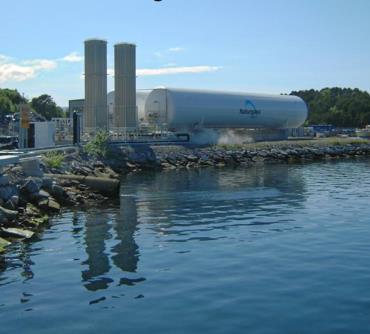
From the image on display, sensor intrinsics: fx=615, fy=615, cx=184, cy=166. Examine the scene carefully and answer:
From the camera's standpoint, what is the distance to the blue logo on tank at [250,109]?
→ 73.8 metres

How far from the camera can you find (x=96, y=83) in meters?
64.6

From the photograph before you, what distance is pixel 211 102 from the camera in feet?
228

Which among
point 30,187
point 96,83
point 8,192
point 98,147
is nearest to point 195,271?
point 8,192

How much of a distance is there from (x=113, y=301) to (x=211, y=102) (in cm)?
5718

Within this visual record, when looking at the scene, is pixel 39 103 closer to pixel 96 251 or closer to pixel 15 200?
pixel 15 200

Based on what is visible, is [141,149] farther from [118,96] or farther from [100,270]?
[100,270]

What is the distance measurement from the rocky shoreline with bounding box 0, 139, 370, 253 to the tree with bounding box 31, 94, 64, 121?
3227 inches

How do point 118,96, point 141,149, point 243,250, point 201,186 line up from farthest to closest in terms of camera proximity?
point 118,96
point 141,149
point 201,186
point 243,250

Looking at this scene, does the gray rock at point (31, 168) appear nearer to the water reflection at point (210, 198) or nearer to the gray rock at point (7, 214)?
the water reflection at point (210, 198)

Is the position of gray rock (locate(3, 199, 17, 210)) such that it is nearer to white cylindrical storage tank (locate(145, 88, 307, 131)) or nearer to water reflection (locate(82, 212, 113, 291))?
water reflection (locate(82, 212, 113, 291))

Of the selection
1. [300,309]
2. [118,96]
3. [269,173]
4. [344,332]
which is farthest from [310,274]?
[118,96]

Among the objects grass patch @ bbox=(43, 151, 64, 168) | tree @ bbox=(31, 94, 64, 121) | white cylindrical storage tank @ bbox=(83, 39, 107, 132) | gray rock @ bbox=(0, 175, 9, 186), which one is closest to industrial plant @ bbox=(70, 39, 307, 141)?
white cylindrical storage tank @ bbox=(83, 39, 107, 132)

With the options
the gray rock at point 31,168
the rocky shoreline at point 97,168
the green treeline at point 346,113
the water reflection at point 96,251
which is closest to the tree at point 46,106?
the green treeline at point 346,113

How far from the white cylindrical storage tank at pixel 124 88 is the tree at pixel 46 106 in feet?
262
